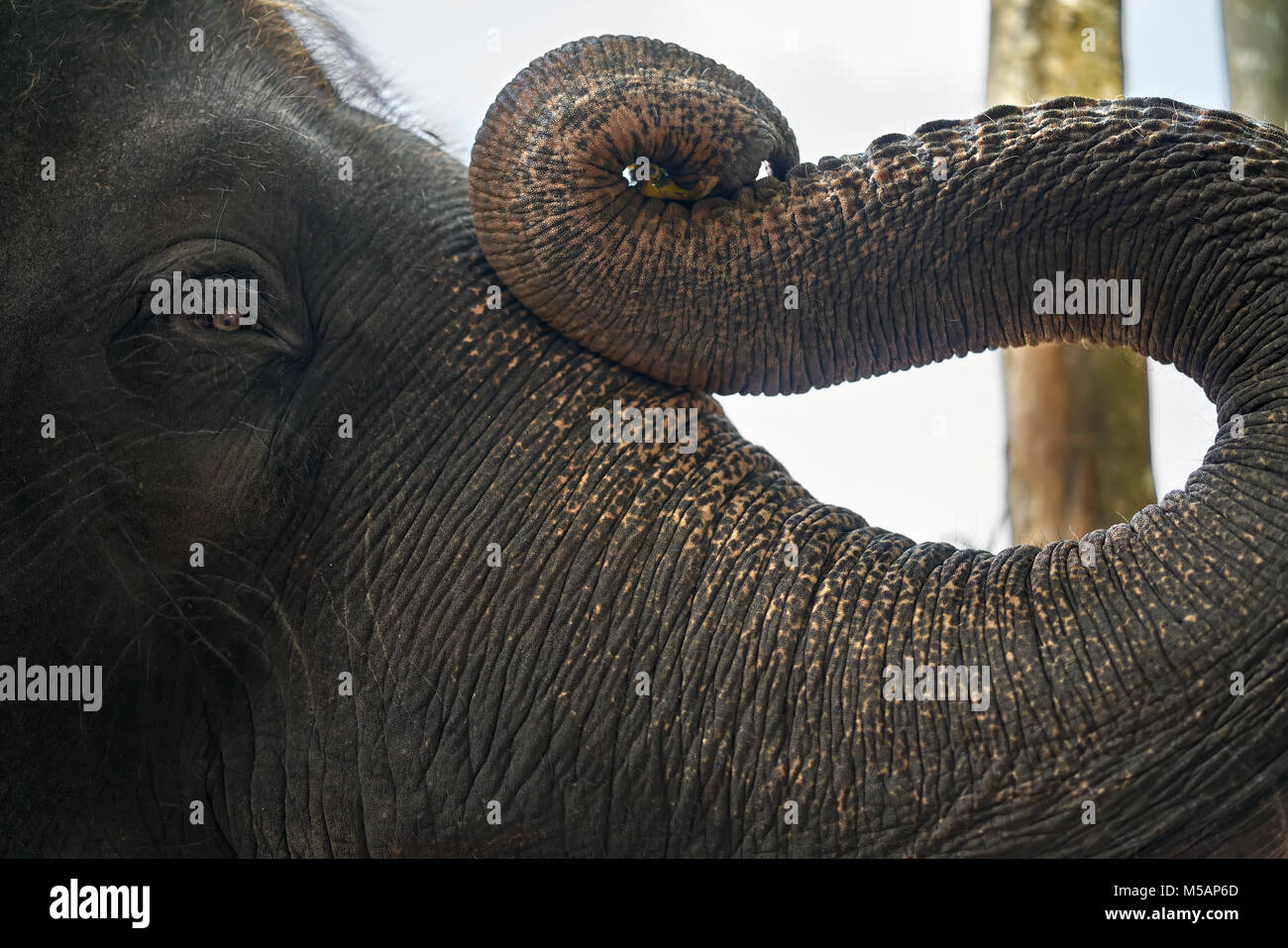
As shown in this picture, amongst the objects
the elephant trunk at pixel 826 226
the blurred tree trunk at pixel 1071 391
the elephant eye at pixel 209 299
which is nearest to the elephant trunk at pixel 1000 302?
the elephant trunk at pixel 826 226

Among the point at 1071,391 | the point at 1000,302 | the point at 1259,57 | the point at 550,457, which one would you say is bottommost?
the point at 550,457

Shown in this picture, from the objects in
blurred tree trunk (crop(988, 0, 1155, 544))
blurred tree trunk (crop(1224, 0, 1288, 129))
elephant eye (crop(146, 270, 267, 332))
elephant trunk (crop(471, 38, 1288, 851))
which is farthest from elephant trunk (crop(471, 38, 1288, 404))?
blurred tree trunk (crop(988, 0, 1155, 544))

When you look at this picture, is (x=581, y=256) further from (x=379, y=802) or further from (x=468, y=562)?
(x=379, y=802)

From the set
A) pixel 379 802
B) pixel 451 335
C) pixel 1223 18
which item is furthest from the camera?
pixel 1223 18

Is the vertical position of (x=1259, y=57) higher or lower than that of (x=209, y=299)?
higher

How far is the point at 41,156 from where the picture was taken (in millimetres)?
1547

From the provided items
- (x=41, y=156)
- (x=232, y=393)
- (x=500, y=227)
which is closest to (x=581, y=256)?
(x=500, y=227)

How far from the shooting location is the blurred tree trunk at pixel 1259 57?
3.27m

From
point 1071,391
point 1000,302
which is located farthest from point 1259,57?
point 1000,302

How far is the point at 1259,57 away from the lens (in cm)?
330

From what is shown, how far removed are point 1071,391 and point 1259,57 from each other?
103cm

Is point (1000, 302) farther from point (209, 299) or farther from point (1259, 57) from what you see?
point (1259, 57)

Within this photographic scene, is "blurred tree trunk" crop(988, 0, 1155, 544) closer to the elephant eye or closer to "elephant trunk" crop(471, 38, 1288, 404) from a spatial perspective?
"elephant trunk" crop(471, 38, 1288, 404)
